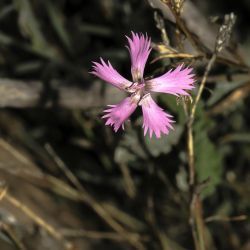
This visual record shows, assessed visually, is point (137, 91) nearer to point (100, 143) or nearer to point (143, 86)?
point (143, 86)

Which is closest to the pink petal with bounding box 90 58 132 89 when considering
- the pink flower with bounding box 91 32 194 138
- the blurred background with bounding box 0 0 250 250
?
the pink flower with bounding box 91 32 194 138

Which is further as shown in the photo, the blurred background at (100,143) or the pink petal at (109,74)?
the blurred background at (100,143)

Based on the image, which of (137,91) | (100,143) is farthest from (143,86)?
(100,143)

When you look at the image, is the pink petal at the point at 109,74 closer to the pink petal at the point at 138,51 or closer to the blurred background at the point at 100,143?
the pink petal at the point at 138,51

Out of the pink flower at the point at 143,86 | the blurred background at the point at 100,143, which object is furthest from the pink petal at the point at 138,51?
the blurred background at the point at 100,143

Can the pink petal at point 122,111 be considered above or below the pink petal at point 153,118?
above
